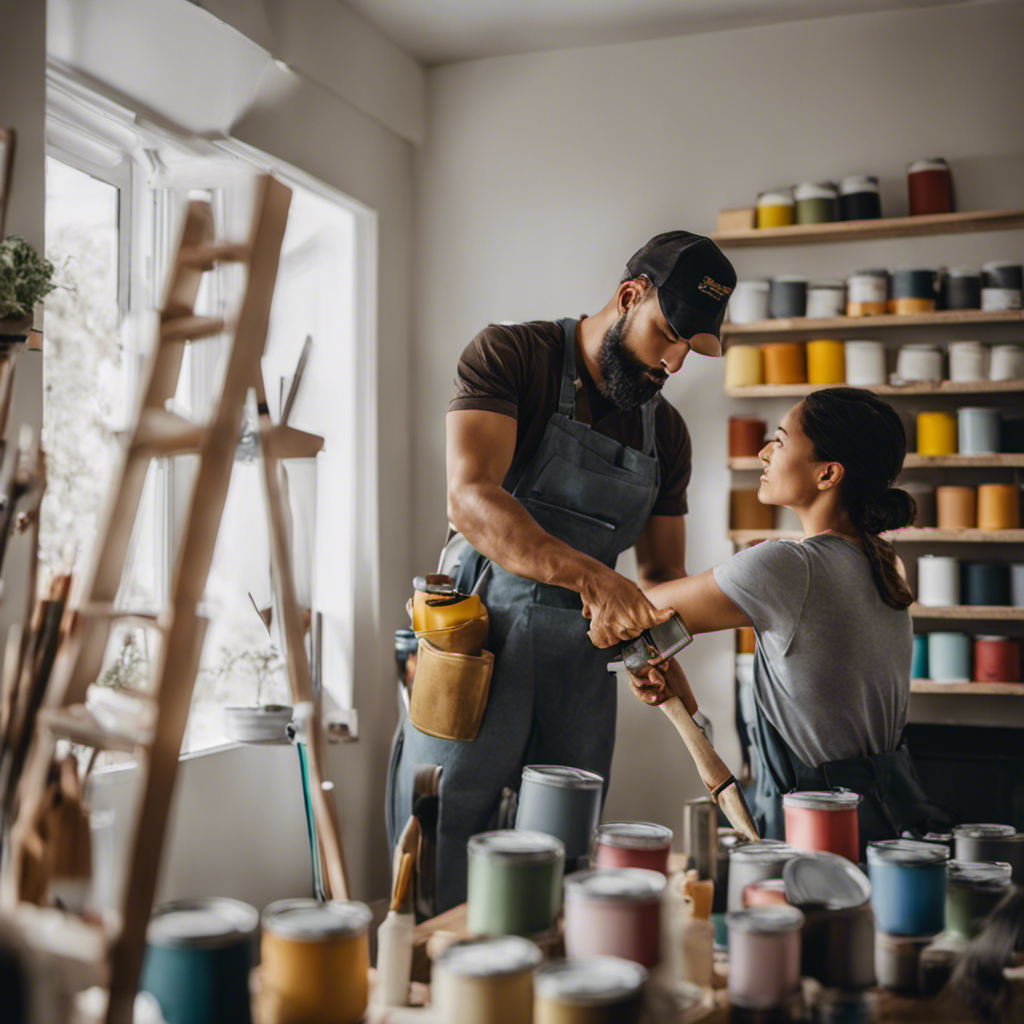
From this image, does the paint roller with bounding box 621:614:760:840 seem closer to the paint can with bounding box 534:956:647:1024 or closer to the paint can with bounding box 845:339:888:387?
the paint can with bounding box 534:956:647:1024

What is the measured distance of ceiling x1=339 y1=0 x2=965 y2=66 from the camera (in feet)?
11.4

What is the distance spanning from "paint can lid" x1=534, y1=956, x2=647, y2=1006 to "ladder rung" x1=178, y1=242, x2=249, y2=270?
2.47 ft

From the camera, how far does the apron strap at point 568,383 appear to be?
7.29 feet

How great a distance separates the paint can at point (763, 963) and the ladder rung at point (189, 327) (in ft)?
2.60

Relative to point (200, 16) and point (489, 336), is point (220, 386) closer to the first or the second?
point (489, 336)

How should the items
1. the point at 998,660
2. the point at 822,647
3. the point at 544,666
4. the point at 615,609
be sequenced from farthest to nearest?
1. the point at 998,660
2. the point at 544,666
3. the point at 615,609
4. the point at 822,647

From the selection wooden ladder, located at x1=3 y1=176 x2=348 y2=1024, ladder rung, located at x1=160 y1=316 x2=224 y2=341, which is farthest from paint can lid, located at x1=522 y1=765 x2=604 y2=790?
ladder rung, located at x1=160 y1=316 x2=224 y2=341

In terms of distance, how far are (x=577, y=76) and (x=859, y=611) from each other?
8.86 ft

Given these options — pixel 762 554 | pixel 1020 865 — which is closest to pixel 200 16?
pixel 762 554

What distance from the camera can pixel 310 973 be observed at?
930 mm

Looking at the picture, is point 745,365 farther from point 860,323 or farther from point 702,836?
point 702,836

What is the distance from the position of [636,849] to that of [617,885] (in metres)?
0.15

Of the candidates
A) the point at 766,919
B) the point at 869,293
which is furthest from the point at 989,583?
the point at 766,919

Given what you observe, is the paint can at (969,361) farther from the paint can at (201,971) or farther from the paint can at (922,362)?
the paint can at (201,971)
